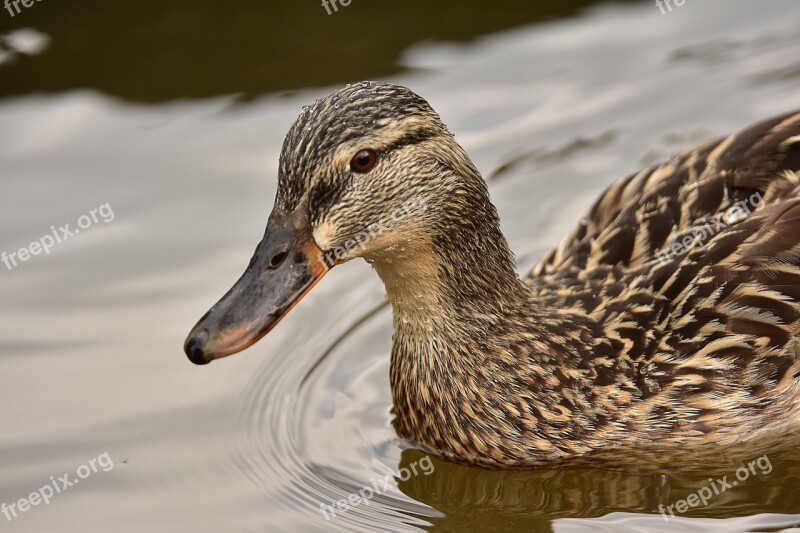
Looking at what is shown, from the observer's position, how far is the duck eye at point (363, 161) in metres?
5.76

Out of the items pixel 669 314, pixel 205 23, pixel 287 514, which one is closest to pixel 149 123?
pixel 205 23

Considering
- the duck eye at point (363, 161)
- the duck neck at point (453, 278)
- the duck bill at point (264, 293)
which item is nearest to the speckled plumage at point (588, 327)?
the duck neck at point (453, 278)

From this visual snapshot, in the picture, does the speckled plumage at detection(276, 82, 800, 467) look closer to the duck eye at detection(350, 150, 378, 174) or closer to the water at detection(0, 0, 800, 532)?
the duck eye at detection(350, 150, 378, 174)

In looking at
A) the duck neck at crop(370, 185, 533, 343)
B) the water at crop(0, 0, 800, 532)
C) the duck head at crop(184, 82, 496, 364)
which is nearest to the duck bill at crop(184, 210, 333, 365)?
the duck head at crop(184, 82, 496, 364)

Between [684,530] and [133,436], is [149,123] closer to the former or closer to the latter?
[133,436]

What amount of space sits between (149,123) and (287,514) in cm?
416

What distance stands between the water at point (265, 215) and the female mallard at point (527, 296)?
30cm

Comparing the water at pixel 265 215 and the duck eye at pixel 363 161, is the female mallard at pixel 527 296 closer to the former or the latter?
the duck eye at pixel 363 161

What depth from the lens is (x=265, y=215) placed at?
337 inches

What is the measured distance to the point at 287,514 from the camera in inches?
254

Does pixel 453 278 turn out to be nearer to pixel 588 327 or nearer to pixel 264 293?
pixel 588 327

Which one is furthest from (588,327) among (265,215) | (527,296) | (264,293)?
(265,215)

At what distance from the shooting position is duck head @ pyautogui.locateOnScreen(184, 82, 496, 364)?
18.7ft

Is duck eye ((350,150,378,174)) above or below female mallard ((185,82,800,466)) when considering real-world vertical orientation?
above
